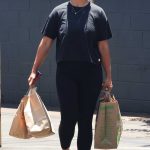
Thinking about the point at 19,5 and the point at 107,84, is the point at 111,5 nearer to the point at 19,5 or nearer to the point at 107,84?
the point at 19,5

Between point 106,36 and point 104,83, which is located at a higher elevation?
point 106,36

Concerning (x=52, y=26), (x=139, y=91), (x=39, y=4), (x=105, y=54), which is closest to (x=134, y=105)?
(x=139, y=91)

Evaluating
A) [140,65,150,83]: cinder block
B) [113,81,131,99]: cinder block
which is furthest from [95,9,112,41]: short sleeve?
[113,81,131,99]: cinder block

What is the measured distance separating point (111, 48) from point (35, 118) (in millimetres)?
5386

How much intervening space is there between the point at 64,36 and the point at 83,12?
1.00 feet

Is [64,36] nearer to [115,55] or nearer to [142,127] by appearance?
[142,127]

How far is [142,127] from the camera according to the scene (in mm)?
10648

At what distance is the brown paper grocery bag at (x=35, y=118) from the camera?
6680 mm

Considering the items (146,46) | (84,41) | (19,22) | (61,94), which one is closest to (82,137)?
(61,94)

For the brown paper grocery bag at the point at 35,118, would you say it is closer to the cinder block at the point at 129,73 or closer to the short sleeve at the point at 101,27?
the short sleeve at the point at 101,27

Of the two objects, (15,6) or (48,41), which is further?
(15,6)

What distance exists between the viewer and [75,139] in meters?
9.20

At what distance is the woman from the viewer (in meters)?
6.55

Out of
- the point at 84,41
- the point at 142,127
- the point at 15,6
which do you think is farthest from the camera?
the point at 15,6
